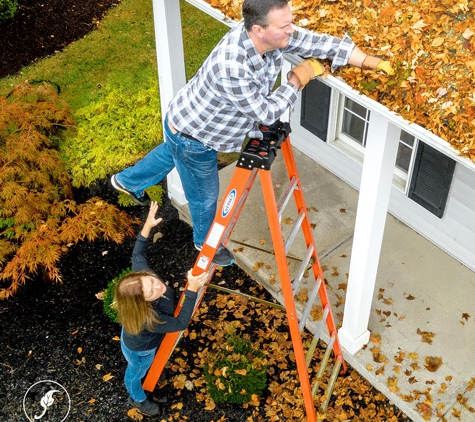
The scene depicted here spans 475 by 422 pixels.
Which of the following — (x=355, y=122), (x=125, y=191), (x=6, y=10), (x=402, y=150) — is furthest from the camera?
(x=6, y=10)

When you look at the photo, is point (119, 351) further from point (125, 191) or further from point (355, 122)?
point (355, 122)

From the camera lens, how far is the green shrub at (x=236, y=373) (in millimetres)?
5156

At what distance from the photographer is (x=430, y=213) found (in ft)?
19.9

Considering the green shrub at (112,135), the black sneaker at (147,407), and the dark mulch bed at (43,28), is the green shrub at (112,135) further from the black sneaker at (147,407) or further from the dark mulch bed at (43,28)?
the black sneaker at (147,407)

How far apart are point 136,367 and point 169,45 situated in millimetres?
3044

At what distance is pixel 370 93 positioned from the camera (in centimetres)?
329

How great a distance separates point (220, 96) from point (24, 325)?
4.10 metres

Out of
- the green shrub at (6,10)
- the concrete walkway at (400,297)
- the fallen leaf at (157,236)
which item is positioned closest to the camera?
the concrete walkway at (400,297)

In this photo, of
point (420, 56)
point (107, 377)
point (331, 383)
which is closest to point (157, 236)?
point (107, 377)

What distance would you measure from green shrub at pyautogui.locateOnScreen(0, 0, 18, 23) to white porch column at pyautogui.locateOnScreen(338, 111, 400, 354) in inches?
388

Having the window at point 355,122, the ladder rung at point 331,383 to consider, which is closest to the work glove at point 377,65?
the ladder rung at point 331,383

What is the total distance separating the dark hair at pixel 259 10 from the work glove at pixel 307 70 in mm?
490

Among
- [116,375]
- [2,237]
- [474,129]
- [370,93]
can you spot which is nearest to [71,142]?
[2,237]

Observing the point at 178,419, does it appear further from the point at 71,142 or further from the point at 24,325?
the point at 71,142
